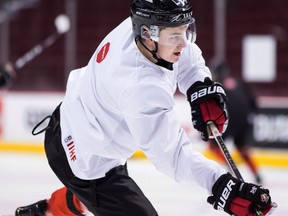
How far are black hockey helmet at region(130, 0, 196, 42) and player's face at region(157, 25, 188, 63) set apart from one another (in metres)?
0.02

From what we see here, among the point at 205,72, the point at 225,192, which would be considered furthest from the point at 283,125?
the point at 225,192

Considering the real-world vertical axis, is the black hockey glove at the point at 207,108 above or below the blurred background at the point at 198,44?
above

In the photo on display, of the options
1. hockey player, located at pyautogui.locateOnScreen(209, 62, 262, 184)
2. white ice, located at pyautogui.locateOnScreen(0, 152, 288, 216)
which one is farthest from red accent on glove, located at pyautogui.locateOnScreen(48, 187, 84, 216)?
hockey player, located at pyautogui.locateOnScreen(209, 62, 262, 184)

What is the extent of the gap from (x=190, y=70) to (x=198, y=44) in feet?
15.0

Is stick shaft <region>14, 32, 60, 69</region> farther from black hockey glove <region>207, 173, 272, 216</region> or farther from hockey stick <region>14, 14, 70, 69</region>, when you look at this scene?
black hockey glove <region>207, 173, 272, 216</region>

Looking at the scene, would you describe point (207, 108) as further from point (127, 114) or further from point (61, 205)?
point (61, 205)

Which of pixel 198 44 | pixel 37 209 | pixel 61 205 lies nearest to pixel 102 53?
pixel 61 205

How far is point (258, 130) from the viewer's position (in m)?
7.23

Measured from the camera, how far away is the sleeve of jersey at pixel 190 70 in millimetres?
3000

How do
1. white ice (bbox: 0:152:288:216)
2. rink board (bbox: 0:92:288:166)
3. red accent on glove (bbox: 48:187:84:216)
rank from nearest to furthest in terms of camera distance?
red accent on glove (bbox: 48:187:84:216) < white ice (bbox: 0:152:288:216) < rink board (bbox: 0:92:288:166)

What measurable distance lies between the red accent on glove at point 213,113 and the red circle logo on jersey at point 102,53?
0.42 metres

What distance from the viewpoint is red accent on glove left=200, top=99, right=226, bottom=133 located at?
108 inches

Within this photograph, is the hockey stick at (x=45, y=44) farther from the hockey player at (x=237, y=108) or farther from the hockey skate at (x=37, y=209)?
the hockey skate at (x=37, y=209)

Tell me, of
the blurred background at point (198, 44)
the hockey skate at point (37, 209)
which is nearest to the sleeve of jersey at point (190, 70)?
the hockey skate at point (37, 209)
